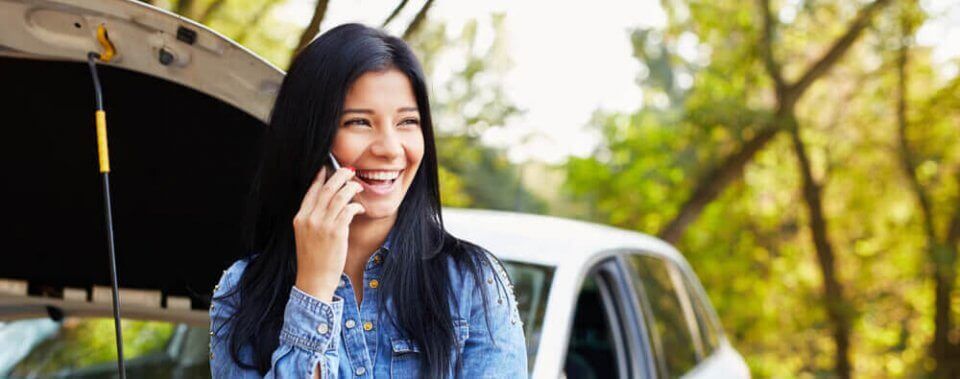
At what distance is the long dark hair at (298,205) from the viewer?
77.9 inches

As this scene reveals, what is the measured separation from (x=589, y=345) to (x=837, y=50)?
9.16 m

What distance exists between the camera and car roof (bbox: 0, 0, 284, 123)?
85.3 inches

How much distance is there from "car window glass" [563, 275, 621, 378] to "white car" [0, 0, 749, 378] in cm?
15

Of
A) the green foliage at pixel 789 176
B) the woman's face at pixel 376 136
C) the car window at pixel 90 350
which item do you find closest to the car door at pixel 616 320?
the car window at pixel 90 350

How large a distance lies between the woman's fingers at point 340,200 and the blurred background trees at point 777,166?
6526 millimetres

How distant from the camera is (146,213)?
2920 millimetres

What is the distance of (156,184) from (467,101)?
29.0 ft

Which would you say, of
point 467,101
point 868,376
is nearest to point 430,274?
point 467,101

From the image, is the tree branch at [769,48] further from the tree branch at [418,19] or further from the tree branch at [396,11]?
the tree branch at [396,11]

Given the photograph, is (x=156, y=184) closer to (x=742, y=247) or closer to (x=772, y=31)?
(x=772, y=31)

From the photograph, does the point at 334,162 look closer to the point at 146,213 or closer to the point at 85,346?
the point at 146,213

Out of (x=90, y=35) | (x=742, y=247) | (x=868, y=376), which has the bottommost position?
(x=868, y=376)

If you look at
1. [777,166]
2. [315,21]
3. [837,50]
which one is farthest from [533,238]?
[777,166]

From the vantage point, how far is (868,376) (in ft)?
63.5
